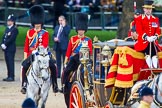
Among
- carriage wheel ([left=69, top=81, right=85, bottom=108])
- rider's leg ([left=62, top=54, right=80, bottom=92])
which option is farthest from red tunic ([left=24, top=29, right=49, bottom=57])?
carriage wheel ([left=69, top=81, right=85, bottom=108])

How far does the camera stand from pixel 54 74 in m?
17.7

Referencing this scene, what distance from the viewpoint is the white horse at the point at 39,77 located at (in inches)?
665

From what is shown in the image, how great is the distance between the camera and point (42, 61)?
1683 centimetres

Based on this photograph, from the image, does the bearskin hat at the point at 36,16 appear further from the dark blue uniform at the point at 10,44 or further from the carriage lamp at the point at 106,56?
the dark blue uniform at the point at 10,44

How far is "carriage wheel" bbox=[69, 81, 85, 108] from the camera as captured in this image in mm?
15594

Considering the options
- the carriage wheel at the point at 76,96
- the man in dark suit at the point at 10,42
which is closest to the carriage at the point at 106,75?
the carriage wheel at the point at 76,96

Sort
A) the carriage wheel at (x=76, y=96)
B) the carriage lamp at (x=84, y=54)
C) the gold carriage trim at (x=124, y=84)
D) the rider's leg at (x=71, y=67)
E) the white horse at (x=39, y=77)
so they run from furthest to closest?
the white horse at (x=39, y=77)
the rider's leg at (x=71, y=67)
the carriage lamp at (x=84, y=54)
the carriage wheel at (x=76, y=96)
the gold carriage trim at (x=124, y=84)

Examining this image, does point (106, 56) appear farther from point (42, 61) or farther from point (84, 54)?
point (42, 61)

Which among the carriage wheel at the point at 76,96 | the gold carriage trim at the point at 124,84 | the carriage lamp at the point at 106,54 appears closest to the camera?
the gold carriage trim at the point at 124,84

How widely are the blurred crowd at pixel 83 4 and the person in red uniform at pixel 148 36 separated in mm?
17765

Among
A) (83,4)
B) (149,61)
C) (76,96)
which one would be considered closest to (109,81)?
(149,61)

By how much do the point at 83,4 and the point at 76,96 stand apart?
17583 mm

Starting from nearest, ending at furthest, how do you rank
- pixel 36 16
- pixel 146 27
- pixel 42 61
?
pixel 146 27 → pixel 42 61 → pixel 36 16

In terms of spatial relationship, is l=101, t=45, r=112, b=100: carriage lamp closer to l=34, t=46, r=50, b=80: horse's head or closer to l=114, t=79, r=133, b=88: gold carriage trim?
l=114, t=79, r=133, b=88: gold carriage trim
